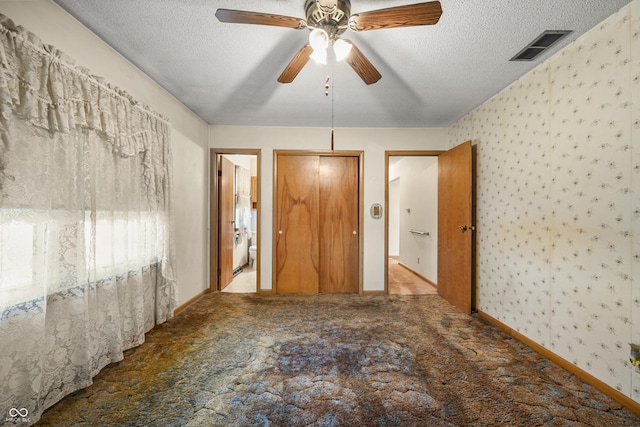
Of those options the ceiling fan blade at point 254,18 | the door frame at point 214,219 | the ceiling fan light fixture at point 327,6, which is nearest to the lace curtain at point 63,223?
the ceiling fan blade at point 254,18

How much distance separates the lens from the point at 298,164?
3707mm

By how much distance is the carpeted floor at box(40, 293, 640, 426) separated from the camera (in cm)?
141

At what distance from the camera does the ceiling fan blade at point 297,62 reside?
157cm

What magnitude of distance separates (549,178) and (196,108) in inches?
148

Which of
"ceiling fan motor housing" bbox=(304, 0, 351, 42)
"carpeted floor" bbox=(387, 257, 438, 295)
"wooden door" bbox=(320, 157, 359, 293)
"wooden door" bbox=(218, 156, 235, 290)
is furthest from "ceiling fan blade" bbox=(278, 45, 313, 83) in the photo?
"carpeted floor" bbox=(387, 257, 438, 295)

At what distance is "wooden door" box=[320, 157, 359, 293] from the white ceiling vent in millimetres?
2162

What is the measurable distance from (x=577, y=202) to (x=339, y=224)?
2.54m

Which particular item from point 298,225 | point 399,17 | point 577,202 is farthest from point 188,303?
point 577,202

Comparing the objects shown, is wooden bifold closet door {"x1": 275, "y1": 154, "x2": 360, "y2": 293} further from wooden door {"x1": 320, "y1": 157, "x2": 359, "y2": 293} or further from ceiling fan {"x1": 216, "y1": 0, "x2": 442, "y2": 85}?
ceiling fan {"x1": 216, "y1": 0, "x2": 442, "y2": 85}

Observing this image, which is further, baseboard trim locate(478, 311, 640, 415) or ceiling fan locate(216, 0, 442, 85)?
baseboard trim locate(478, 311, 640, 415)

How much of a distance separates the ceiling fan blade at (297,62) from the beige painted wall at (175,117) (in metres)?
1.38

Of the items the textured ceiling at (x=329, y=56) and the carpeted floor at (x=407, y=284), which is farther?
the carpeted floor at (x=407, y=284)

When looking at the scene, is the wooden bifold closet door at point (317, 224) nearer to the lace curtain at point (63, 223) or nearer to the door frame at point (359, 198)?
the door frame at point (359, 198)

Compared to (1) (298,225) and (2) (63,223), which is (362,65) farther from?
(1) (298,225)
